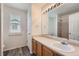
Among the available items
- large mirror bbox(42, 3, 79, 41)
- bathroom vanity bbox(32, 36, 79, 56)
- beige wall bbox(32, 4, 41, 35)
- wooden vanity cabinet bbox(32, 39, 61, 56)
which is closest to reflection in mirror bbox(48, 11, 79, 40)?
large mirror bbox(42, 3, 79, 41)

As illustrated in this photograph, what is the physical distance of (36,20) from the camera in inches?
152

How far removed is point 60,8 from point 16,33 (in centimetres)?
280

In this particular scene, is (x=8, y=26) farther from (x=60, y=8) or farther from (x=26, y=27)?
(x=60, y=8)

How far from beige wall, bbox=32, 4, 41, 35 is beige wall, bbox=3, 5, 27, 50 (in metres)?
1.30

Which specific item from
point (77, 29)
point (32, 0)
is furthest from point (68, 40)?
point (32, 0)

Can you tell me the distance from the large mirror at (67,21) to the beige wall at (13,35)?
221cm

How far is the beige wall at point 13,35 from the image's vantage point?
4.27m

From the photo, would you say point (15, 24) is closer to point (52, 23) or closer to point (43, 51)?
point (52, 23)

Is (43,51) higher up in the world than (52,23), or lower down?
lower down

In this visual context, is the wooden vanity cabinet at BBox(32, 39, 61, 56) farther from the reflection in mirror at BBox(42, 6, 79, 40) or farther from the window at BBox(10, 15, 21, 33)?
the window at BBox(10, 15, 21, 33)

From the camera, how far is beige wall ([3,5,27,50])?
14.0 feet

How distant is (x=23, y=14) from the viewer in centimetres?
500

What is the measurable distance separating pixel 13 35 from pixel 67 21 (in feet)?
9.78

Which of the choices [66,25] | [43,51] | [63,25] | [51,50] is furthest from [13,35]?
[51,50]
